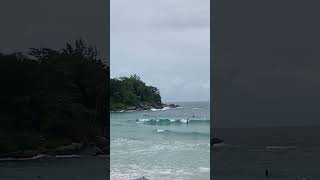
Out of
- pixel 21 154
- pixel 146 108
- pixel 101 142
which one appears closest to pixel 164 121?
pixel 146 108

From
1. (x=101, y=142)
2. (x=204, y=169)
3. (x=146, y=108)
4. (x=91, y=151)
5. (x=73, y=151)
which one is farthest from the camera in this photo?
(x=146, y=108)

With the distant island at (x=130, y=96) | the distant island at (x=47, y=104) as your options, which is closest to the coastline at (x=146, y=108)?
the distant island at (x=130, y=96)

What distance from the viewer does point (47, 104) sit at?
89.9 ft

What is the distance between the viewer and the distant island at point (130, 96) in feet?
124

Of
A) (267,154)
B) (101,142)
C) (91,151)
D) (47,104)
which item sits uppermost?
(47,104)

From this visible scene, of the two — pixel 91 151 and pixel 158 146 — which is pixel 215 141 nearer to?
pixel 158 146

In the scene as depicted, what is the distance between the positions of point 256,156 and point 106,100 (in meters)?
13.1

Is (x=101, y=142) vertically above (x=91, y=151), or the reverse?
(x=101, y=142)

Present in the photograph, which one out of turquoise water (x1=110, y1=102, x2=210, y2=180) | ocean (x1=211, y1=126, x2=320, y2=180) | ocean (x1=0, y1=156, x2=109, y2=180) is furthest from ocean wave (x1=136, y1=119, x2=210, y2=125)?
ocean (x1=0, y1=156, x2=109, y2=180)

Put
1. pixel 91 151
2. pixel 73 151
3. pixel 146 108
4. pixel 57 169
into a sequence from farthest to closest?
pixel 146 108
pixel 73 151
pixel 91 151
pixel 57 169

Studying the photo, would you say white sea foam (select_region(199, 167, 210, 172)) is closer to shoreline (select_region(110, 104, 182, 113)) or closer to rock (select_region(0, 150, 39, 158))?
rock (select_region(0, 150, 39, 158))

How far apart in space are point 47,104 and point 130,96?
1449cm

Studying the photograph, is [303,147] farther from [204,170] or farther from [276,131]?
[204,170]

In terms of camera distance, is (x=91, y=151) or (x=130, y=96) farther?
(x=130, y=96)
